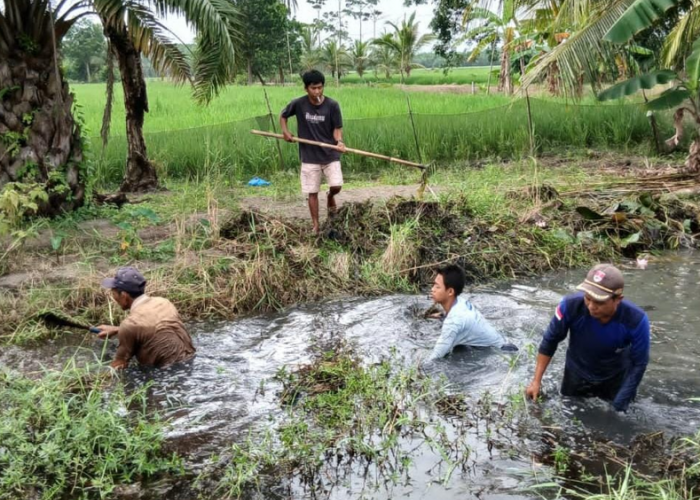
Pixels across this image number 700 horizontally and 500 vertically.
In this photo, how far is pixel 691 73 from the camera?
8297 millimetres

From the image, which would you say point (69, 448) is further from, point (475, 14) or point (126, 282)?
point (475, 14)

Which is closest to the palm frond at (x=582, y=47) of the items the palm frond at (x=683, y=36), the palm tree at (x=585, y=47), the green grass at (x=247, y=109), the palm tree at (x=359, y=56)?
the palm tree at (x=585, y=47)

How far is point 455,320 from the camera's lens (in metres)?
5.10

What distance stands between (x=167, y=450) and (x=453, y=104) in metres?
16.4

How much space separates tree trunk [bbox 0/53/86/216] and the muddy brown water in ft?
9.09

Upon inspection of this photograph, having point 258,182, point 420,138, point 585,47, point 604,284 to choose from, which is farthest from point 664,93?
point 604,284

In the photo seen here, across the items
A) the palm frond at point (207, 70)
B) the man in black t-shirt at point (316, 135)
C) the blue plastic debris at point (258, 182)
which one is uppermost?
the palm frond at point (207, 70)

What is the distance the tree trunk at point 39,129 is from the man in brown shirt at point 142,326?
334 centimetres

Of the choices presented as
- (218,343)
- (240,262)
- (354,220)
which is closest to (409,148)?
(354,220)

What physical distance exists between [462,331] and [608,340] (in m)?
1.32

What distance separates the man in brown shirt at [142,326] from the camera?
4.94m

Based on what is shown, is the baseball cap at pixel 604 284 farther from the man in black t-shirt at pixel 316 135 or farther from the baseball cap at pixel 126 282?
the man in black t-shirt at pixel 316 135

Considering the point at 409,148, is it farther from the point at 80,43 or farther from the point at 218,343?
the point at 80,43

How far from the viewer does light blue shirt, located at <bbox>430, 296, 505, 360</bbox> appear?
5.09m
